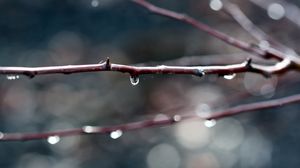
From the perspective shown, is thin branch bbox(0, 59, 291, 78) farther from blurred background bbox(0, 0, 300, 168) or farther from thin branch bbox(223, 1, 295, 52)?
blurred background bbox(0, 0, 300, 168)

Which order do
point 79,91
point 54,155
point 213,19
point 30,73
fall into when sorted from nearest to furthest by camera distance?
point 30,73, point 54,155, point 79,91, point 213,19

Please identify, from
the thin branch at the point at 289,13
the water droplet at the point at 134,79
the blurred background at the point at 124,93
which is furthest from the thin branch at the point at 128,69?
the blurred background at the point at 124,93

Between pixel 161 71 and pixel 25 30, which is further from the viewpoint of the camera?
pixel 25 30

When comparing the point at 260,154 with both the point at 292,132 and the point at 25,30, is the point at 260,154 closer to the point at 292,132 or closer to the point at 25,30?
the point at 292,132

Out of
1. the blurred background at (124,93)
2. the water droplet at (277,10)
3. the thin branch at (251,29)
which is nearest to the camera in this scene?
the thin branch at (251,29)

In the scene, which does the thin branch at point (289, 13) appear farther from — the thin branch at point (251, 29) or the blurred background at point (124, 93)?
the blurred background at point (124, 93)

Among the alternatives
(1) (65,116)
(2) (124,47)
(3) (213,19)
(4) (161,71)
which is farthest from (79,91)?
(4) (161,71)

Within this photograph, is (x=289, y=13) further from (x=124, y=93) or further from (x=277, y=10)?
(x=124, y=93)

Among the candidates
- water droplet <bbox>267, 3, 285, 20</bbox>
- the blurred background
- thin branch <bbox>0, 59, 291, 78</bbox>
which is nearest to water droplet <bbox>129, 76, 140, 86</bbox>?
thin branch <bbox>0, 59, 291, 78</bbox>
